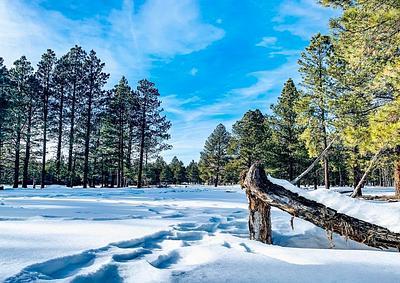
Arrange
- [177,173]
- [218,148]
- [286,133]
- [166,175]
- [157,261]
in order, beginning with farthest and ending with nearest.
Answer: [177,173]
[166,175]
[218,148]
[286,133]
[157,261]

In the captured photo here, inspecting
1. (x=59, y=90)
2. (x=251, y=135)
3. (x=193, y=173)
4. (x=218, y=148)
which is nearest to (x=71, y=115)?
(x=59, y=90)

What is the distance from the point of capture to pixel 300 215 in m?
4.16

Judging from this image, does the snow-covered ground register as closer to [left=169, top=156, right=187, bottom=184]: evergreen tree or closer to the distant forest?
the distant forest

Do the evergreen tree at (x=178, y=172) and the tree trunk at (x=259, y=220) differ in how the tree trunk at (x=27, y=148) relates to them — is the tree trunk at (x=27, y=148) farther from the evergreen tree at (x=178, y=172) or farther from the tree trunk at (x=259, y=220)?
the evergreen tree at (x=178, y=172)

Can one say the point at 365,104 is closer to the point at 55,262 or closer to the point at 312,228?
the point at 312,228

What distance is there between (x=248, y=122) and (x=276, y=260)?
1435 inches

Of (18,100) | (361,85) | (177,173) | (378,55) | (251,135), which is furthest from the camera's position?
(177,173)

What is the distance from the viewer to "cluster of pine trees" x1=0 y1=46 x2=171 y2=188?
82.1ft

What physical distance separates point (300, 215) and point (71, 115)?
→ 28.0 meters

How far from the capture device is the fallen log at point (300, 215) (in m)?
4.01

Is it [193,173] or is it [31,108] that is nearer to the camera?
[31,108]

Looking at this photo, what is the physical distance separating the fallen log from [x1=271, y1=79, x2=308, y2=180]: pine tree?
27108 millimetres

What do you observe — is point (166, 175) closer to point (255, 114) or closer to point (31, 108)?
point (255, 114)

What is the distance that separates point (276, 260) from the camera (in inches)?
113
